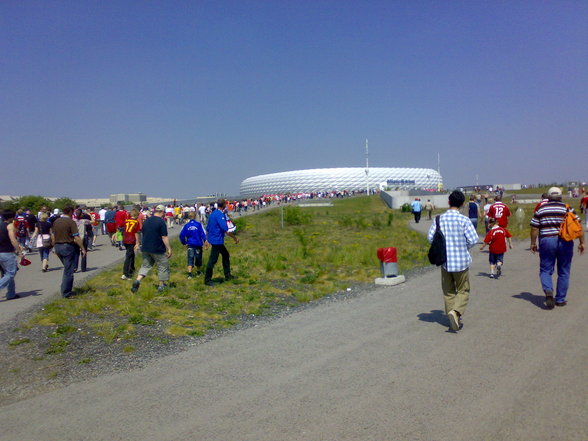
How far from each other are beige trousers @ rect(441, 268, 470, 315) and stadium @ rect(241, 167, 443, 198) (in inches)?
6093

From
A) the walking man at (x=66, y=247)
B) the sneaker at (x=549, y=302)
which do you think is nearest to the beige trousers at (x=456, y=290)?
the sneaker at (x=549, y=302)

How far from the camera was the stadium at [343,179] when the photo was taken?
6491 inches

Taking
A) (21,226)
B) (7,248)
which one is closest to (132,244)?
(7,248)

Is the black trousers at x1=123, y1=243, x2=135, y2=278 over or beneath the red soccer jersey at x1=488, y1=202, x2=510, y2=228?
beneath

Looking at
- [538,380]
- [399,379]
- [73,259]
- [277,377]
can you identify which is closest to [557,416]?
[538,380]

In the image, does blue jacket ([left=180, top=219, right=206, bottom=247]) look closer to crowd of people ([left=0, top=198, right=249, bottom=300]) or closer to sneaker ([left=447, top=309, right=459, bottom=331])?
crowd of people ([left=0, top=198, right=249, bottom=300])

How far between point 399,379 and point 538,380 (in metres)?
1.26

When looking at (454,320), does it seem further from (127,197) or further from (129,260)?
(127,197)

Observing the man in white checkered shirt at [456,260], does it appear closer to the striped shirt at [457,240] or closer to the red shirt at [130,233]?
the striped shirt at [457,240]

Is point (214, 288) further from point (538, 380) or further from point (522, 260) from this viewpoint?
point (522, 260)

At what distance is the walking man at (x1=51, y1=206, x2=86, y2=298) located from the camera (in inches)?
370

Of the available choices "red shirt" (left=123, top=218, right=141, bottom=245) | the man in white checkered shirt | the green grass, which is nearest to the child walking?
the green grass

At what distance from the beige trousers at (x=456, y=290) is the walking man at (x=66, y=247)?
22.4ft

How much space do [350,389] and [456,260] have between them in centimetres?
271
